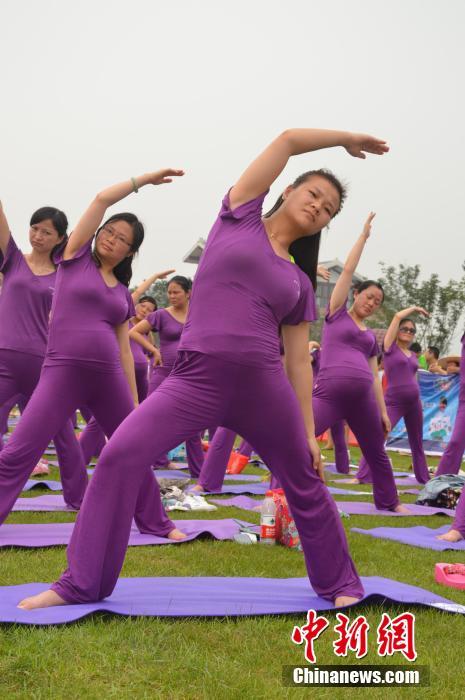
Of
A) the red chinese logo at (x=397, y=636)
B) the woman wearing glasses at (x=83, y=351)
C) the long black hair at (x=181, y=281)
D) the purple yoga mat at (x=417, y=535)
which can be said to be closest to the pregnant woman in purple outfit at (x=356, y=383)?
the purple yoga mat at (x=417, y=535)

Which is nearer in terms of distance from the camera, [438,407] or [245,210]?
[245,210]

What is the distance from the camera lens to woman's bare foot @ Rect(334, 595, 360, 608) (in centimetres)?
374

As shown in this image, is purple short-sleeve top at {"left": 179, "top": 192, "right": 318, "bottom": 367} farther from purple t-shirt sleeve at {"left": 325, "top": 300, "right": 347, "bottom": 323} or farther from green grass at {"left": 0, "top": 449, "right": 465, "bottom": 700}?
purple t-shirt sleeve at {"left": 325, "top": 300, "right": 347, "bottom": 323}

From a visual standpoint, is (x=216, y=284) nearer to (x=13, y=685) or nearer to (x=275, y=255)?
(x=275, y=255)

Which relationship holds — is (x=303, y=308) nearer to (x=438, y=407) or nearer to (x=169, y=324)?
(x=169, y=324)

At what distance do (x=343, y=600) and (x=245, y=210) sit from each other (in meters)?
1.97

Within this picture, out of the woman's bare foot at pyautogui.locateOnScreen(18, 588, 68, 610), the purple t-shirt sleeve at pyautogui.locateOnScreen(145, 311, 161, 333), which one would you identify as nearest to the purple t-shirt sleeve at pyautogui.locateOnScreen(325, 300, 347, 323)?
the purple t-shirt sleeve at pyautogui.locateOnScreen(145, 311, 161, 333)

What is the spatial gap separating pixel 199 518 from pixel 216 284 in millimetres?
3957

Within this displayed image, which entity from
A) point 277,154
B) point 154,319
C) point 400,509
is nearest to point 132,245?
point 277,154

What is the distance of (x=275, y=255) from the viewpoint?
356 centimetres

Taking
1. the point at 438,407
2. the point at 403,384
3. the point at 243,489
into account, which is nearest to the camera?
the point at 243,489

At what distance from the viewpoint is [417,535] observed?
255 inches

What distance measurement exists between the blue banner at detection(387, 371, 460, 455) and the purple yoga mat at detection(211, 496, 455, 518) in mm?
9422

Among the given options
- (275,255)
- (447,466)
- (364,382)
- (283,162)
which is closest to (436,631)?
(275,255)
